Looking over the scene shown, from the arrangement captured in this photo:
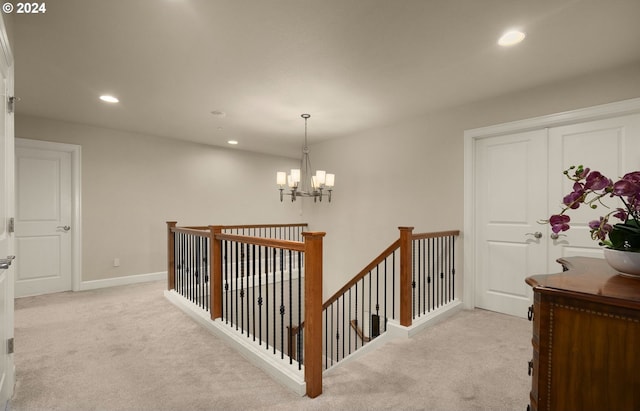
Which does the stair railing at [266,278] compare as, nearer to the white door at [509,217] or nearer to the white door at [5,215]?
the white door at [5,215]

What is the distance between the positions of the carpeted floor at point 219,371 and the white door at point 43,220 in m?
1.09

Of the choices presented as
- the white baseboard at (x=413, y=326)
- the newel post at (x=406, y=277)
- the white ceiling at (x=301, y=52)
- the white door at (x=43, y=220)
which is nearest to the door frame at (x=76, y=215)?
the white door at (x=43, y=220)

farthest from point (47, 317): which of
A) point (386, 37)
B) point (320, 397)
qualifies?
point (386, 37)

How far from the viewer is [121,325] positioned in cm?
310

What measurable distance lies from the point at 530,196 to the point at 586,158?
57 centimetres

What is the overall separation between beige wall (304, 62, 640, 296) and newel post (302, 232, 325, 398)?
2418mm

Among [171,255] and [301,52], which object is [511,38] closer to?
[301,52]

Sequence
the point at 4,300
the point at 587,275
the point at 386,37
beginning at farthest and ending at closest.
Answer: the point at 386,37, the point at 4,300, the point at 587,275

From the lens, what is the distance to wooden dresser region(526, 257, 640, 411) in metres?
1.01

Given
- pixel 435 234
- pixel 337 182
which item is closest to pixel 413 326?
pixel 435 234

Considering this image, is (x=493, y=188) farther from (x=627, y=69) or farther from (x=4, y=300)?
(x=4, y=300)

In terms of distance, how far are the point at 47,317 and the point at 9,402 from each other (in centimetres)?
184

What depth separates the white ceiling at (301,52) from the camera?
1983 millimetres

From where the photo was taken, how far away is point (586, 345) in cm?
108
